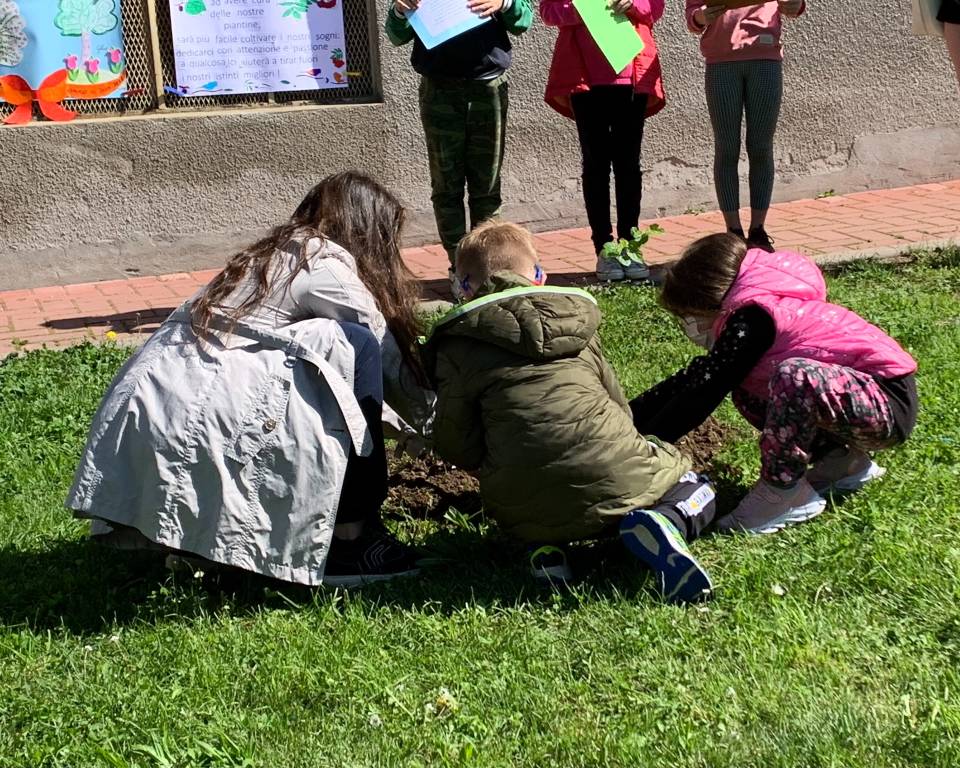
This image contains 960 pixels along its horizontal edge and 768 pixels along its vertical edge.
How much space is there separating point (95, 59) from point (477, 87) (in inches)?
103

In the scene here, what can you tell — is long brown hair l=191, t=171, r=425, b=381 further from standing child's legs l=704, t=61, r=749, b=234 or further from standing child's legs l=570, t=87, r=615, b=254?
standing child's legs l=704, t=61, r=749, b=234

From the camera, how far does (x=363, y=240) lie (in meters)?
3.64

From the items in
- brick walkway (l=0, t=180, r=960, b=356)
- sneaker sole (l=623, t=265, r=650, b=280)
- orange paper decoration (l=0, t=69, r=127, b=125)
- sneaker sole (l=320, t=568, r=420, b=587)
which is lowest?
sneaker sole (l=320, t=568, r=420, b=587)

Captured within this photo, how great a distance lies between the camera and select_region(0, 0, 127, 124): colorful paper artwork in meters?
7.31

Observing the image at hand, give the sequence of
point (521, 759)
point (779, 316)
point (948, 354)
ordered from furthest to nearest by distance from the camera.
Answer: point (948, 354)
point (779, 316)
point (521, 759)

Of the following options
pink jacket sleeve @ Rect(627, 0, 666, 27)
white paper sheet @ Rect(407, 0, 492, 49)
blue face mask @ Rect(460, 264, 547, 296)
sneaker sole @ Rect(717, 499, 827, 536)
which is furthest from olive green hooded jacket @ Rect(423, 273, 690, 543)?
pink jacket sleeve @ Rect(627, 0, 666, 27)

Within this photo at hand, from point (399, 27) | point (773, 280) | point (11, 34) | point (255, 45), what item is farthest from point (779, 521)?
point (11, 34)

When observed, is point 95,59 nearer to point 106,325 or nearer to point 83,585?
point 106,325

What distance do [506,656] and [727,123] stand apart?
177 inches

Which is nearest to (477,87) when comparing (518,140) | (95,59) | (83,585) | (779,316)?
(518,140)

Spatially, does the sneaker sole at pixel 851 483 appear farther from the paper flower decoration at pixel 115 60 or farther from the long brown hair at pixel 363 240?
the paper flower decoration at pixel 115 60

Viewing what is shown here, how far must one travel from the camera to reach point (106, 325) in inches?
A: 258

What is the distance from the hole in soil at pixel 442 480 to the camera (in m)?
4.11

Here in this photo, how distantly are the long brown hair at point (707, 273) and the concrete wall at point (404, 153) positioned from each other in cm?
454
